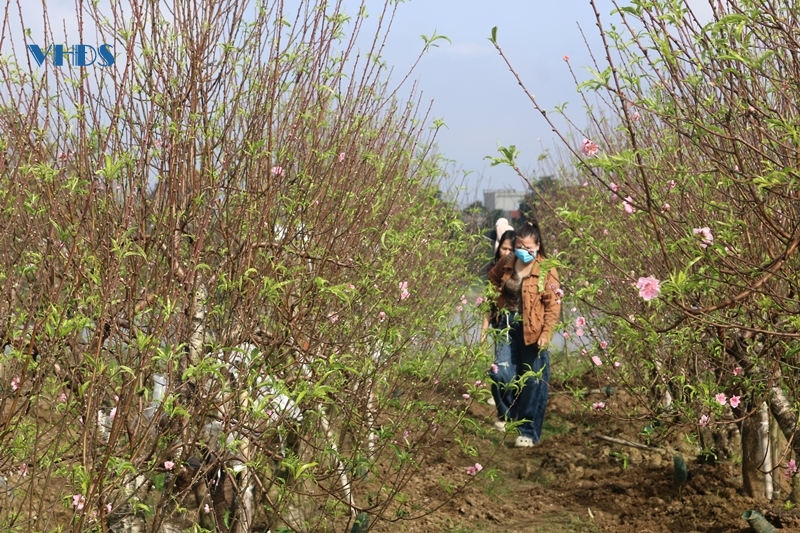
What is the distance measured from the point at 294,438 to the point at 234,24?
2.38 metres

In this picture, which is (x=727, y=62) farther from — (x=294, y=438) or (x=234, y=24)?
(x=294, y=438)

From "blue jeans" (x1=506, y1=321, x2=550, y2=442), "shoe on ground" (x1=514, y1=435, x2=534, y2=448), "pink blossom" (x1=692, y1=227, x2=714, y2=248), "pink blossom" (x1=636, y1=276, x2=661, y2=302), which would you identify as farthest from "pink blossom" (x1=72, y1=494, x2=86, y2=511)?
"shoe on ground" (x1=514, y1=435, x2=534, y2=448)

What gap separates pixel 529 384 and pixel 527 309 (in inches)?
26.0

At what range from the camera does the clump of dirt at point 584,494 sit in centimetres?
546

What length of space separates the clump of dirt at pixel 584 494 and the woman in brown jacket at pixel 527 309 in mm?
474

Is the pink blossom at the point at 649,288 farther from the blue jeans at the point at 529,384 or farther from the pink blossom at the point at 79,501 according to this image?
the blue jeans at the point at 529,384

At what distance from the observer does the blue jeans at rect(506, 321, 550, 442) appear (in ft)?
24.7

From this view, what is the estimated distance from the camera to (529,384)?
7.50 metres

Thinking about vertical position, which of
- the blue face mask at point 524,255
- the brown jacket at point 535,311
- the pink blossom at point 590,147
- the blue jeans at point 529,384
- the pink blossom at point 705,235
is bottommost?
the blue jeans at point 529,384

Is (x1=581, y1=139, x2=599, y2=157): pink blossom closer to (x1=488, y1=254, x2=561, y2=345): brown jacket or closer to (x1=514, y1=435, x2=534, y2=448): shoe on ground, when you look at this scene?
(x1=488, y1=254, x2=561, y2=345): brown jacket

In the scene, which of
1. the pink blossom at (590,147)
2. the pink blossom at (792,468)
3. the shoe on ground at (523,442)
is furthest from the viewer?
the shoe on ground at (523,442)

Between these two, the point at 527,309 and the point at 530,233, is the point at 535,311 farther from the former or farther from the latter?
the point at 530,233

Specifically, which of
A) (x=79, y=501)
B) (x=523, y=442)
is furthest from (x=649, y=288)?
(x=523, y=442)

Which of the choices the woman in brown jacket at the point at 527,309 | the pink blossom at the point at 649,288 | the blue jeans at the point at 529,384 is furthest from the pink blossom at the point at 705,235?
the blue jeans at the point at 529,384
